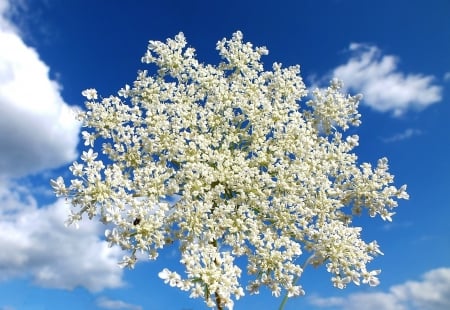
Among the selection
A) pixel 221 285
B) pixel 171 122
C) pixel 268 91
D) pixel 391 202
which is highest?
pixel 268 91

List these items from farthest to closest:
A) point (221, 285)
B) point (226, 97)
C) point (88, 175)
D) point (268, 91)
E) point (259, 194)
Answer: point (268, 91), point (226, 97), point (259, 194), point (88, 175), point (221, 285)

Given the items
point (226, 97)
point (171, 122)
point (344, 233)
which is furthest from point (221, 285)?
point (226, 97)

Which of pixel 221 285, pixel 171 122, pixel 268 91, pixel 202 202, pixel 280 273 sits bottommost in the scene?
pixel 221 285

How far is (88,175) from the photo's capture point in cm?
957

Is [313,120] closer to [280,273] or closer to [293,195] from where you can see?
[293,195]

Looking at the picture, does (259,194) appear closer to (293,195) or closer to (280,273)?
(293,195)

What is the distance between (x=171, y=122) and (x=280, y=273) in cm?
359

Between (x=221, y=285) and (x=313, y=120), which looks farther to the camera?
(x=313, y=120)

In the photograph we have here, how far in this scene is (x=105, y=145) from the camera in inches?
423

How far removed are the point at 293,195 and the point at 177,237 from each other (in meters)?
2.32

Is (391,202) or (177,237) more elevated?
(391,202)

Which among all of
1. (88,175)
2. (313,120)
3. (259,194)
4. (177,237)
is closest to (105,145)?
(88,175)

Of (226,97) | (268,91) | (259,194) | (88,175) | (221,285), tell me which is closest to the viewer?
(221,285)

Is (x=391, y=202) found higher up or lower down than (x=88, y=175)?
higher up
